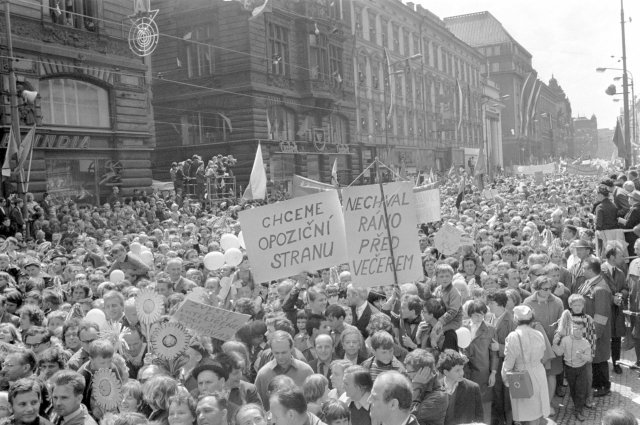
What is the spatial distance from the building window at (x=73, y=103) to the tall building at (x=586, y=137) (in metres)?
142

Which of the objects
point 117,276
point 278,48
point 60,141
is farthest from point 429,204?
point 278,48

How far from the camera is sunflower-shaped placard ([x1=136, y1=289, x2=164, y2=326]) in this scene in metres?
6.84

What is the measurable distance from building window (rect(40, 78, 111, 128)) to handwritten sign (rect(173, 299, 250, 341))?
19205 mm

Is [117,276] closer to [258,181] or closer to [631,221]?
[258,181]

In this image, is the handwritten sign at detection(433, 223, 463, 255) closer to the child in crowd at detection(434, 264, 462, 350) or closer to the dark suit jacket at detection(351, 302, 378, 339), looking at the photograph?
the child in crowd at detection(434, 264, 462, 350)

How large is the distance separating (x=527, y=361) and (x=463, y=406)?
5.23 ft

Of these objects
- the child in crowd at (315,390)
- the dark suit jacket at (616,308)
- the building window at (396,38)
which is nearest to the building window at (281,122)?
the building window at (396,38)

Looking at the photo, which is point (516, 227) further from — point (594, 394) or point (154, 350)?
point (154, 350)

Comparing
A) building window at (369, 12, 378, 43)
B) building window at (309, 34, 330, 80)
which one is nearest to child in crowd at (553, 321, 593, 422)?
building window at (309, 34, 330, 80)

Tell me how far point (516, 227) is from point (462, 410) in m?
9.35

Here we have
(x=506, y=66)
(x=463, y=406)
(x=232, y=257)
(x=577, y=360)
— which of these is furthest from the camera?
(x=506, y=66)

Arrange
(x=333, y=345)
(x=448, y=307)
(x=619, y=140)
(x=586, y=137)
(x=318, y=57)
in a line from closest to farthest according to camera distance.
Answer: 1. (x=333, y=345)
2. (x=448, y=307)
3. (x=619, y=140)
4. (x=318, y=57)
5. (x=586, y=137)

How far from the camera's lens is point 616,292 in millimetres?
8906

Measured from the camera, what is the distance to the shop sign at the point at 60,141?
22.7 meters
